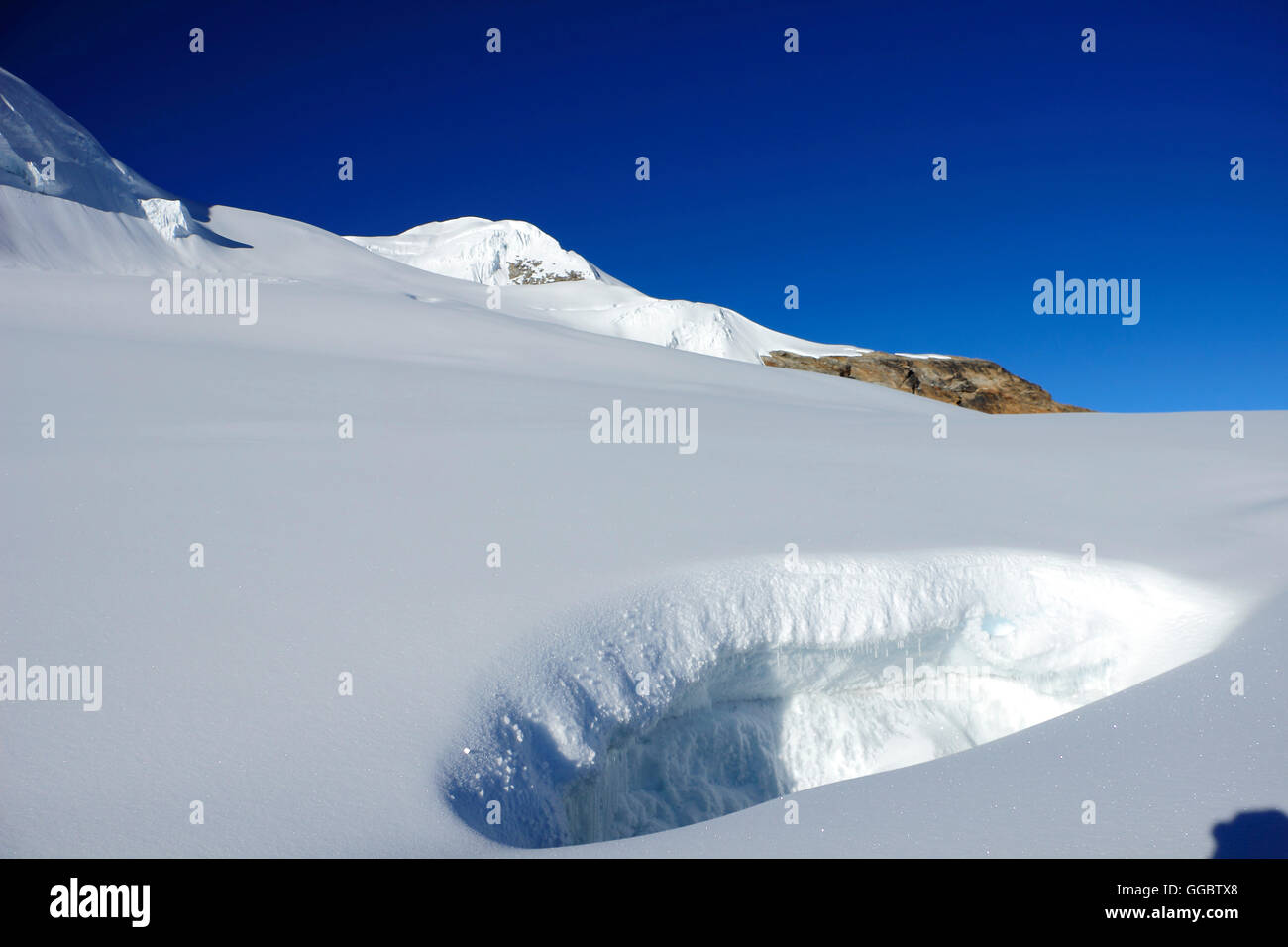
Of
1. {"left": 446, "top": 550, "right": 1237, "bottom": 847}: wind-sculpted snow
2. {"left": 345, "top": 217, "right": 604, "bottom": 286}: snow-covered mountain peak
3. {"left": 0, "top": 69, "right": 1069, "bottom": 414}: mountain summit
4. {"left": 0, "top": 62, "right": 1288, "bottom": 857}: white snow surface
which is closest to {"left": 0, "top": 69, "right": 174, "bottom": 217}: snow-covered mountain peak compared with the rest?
{"left": 0, "top": 69, "right": 1069, "bottom": 414}: mountain summit

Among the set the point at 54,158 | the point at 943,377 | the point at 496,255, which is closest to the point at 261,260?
the point at 54,158

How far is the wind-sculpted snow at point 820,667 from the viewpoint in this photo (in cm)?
484

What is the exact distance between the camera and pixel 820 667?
591 cm

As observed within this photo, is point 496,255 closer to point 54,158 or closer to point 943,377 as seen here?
point 943,377

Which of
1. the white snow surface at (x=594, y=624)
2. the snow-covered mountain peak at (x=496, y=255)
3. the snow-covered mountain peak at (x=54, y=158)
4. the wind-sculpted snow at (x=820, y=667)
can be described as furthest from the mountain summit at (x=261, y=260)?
the snow-covered mountain peak at (x=496, y=255)

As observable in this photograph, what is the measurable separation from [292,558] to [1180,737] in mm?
5485

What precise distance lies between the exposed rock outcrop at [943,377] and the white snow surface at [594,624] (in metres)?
40.7

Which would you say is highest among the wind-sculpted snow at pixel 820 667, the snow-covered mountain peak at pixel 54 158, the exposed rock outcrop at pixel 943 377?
the snow-covered mountain peak at pixel 54 158

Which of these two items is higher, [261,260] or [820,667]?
[261,260]

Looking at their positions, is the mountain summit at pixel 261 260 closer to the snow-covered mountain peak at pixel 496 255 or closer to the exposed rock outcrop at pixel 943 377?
the exposed rock outcrop at pixel 943 377

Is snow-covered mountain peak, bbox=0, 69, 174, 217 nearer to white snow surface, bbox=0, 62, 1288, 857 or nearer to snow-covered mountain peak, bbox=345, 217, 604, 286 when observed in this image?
white snow surface, bbox=0, 62, 1288, 857

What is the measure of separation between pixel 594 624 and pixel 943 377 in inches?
2167
